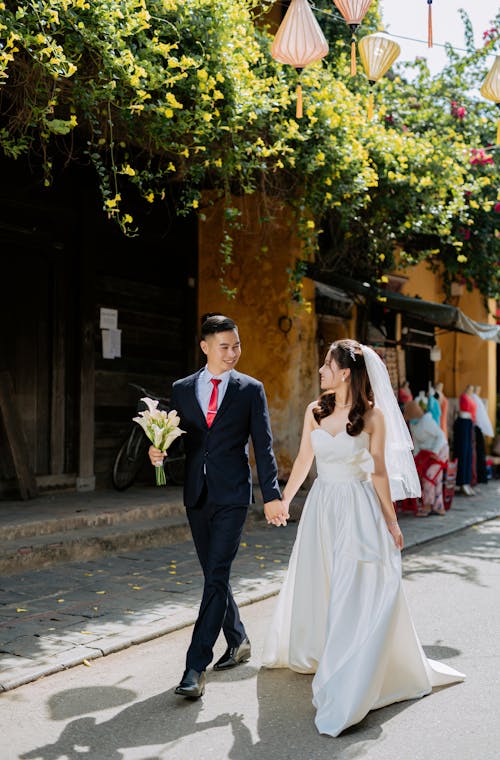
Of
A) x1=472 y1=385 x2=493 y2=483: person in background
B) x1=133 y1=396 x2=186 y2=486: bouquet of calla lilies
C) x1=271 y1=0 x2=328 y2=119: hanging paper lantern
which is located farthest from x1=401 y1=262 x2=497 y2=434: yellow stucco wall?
x1=133 y1=396 x2=186 y2=486: bouquet of calla lilies

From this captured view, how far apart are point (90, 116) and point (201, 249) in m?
5.65

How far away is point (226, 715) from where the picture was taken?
13.6ft

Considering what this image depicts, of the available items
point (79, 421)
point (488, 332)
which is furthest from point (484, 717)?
point (488, 332)

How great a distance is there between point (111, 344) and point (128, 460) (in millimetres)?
1453

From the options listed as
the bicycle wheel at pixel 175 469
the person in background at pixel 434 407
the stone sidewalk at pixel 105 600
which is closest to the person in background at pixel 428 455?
the person in background at pixel 434 407

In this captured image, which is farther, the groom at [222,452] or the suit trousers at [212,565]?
the groom at [222,452]

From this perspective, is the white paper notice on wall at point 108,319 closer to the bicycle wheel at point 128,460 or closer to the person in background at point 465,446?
the bicycle wheel at point 128,460

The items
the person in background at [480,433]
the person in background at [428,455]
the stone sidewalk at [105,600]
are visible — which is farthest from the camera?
the person in background at [480,433]

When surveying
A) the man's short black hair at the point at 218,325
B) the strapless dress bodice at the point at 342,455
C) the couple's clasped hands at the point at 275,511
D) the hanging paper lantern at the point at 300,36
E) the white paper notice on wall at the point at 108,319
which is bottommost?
the couple's clasped hands at the point at 275,511

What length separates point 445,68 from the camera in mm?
16797

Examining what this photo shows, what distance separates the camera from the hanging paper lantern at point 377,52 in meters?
7.67

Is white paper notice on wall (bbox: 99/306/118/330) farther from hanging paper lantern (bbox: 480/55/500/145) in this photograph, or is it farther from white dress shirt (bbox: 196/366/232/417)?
white dress shirt (bbox: 196/366/232/417)

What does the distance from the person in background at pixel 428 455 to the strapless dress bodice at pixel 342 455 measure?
24.0 ft

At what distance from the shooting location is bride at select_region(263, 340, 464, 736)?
14.2ft
